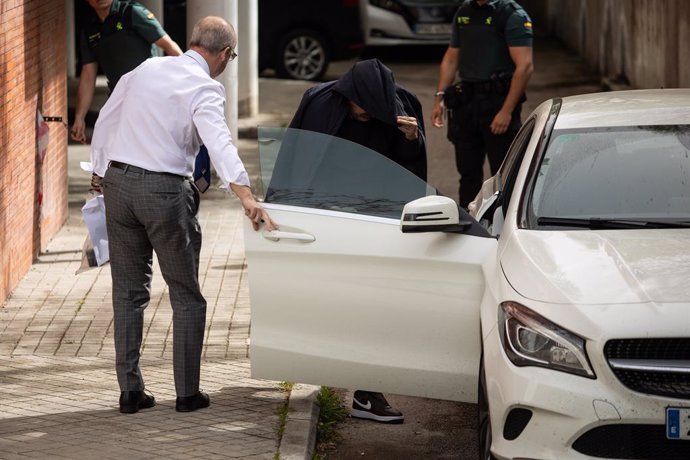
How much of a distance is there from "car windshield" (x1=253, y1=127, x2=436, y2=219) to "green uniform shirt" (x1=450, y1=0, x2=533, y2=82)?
3.82 meters

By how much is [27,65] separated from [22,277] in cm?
148

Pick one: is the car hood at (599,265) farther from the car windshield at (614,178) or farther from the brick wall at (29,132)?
the brick wall at (29,132)

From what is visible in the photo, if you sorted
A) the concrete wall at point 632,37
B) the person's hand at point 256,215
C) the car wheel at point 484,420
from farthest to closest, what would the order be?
1. the concrete wall at point 632,37
2. the person's hand at point 256,215
3. the car wheel at point 484,420

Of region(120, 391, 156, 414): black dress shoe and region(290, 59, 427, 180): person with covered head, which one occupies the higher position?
region(290, 59, 427, 180): person with covered head

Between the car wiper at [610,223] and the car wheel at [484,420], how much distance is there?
2.19 ft

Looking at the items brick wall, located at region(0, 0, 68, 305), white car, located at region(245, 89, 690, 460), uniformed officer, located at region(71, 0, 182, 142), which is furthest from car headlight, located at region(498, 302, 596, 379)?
uniformed officer, located at region(71, 0, 182, 142)

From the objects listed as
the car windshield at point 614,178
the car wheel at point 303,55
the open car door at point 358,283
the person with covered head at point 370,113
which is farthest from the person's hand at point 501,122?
the car wheel at point 303,55

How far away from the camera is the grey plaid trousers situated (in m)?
6.24

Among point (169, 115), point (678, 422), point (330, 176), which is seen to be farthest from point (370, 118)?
point (678, 422)

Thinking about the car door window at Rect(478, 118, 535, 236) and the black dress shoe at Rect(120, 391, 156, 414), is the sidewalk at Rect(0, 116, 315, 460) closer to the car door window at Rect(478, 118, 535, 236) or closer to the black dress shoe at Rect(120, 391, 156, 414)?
the black dress shoe at Rect(120, 391, 156, 414)

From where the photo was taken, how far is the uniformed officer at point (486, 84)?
971 cm

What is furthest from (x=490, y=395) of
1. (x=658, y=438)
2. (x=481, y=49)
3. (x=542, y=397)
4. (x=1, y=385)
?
(x=481, y=49)

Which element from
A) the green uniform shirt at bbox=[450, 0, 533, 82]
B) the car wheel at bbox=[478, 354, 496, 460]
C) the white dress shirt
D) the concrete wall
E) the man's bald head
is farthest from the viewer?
the concrete wall

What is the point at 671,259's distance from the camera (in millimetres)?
5230
